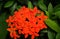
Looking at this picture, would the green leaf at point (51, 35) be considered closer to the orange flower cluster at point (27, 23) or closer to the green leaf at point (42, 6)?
the orange flower cluster at point (27, 23)

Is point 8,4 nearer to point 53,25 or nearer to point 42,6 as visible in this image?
point 42,6

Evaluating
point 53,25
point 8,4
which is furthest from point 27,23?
point 8,4

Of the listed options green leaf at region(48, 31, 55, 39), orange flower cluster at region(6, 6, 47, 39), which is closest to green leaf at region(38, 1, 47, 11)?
orange flower cluster at region(6, 6, 47, 39)

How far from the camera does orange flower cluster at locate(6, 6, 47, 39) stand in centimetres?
193

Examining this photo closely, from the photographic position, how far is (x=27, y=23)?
6.36ft

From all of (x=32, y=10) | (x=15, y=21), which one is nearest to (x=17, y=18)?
(x=15, y=21)

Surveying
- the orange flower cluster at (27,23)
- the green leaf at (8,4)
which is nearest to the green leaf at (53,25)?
the orange flower cluster at (27,23)

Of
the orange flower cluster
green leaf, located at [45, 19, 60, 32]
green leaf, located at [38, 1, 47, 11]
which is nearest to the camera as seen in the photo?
the orange flower cluster

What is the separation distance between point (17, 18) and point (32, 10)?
0.63ft

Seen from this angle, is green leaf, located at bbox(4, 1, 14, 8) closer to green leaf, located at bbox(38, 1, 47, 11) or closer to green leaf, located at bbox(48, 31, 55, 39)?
green leaf, located at bbox(38, 1, 47, 11)

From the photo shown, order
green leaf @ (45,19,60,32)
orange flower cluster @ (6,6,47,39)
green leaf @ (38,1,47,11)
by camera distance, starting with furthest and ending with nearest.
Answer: green leaf @ (38,1,47,11), green leaf @ (45,19,60,32), orange flower cluster @ (6,6,47,39)

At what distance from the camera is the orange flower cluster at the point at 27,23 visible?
6.33 feet

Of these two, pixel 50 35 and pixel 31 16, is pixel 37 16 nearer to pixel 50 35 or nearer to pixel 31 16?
pixel 31 16

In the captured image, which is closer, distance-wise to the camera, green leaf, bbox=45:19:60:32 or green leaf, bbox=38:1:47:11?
green leaf, bbox=45:19:60:32
